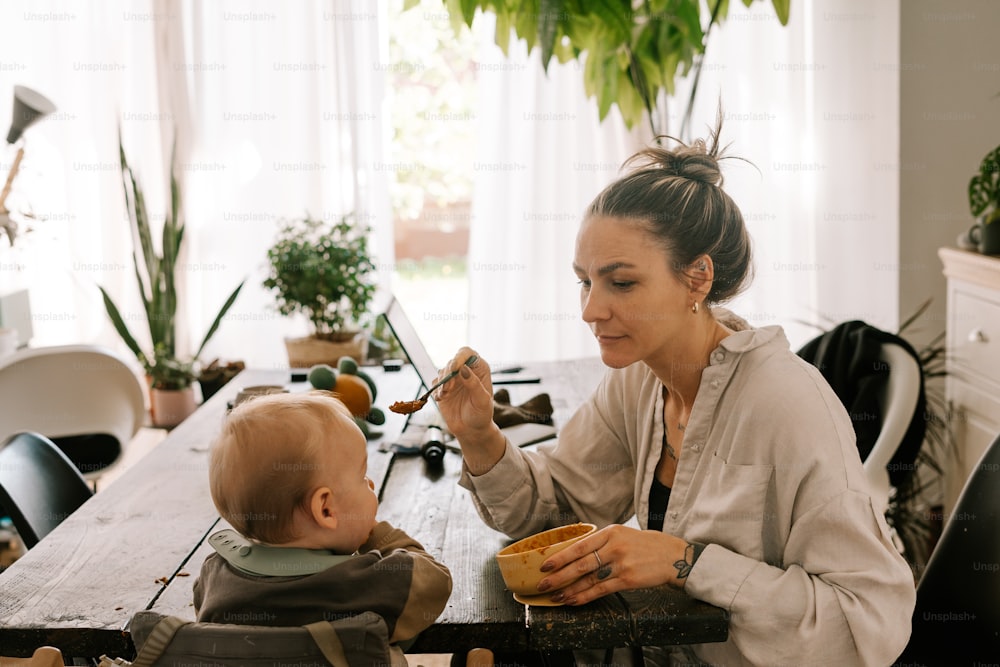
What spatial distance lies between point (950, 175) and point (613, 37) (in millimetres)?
1474

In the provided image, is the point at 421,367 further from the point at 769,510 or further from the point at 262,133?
the point at 262,133

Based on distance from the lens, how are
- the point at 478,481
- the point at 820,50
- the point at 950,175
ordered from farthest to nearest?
1. the point at 820,50
2. the point at 950,175
3. the point at 478,481

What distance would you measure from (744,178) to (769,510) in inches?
115

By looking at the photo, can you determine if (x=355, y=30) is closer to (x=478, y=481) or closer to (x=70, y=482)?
(x=70, y=482)

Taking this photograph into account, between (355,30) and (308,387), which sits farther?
(355,30)

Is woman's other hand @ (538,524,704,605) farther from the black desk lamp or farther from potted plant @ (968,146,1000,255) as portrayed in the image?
the black desk lamp

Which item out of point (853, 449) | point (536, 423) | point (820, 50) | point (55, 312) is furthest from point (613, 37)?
point (55, 312)

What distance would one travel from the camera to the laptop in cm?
190

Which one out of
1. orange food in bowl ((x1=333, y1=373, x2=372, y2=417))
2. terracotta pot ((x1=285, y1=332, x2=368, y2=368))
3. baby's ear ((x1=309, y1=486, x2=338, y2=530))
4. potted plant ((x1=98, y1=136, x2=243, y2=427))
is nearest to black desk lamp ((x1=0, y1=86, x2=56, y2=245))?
potted plant ((x1=98, y1=136, x2=243, y2=427))

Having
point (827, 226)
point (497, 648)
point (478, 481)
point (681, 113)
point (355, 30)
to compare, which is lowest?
point (497, 648)

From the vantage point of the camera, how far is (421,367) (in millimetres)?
1898

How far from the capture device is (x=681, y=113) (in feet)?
13.3

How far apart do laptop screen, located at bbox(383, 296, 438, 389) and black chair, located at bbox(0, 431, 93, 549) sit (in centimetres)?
78

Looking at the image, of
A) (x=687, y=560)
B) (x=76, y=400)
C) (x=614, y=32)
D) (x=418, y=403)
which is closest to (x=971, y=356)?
(x=614, y=32)
